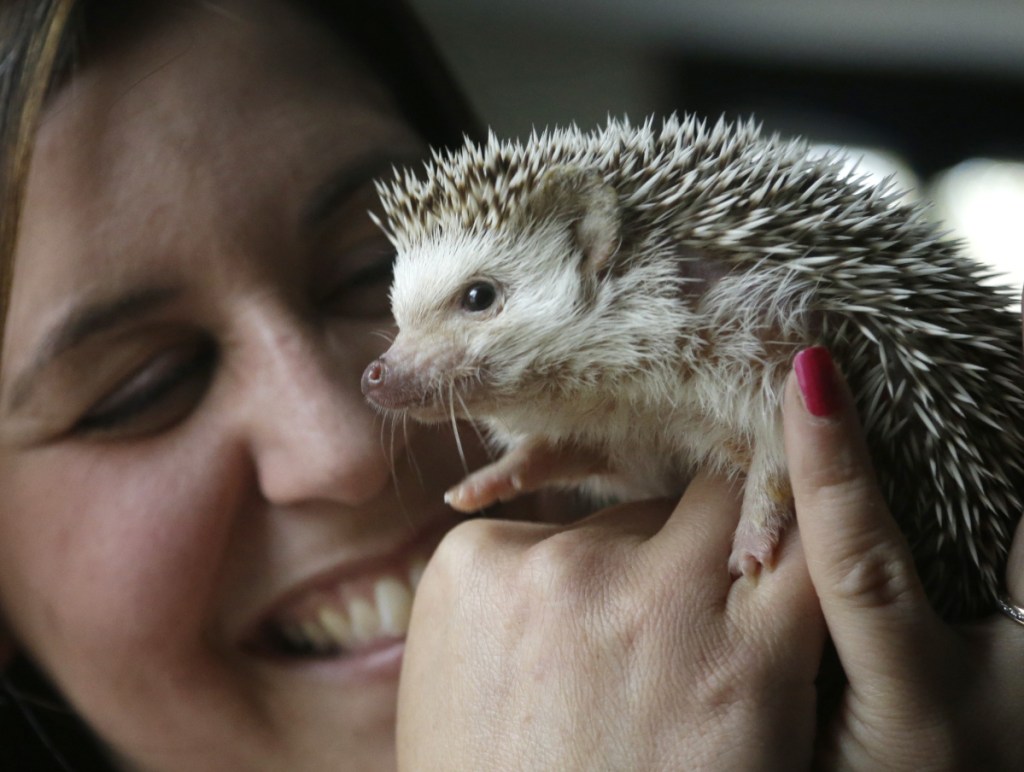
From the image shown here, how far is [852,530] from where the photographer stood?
0.78m

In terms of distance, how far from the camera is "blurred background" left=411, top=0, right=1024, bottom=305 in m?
1.48

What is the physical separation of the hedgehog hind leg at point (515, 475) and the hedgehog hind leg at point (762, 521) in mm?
334

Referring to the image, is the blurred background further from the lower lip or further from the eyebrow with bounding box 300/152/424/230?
the lower lip

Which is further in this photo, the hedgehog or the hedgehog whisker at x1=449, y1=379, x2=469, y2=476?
the hedgehog whisker at x1=449, y1=379, x2=469, y2=476

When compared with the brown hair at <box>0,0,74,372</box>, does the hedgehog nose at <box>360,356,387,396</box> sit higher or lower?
lower

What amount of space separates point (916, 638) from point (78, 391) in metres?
1.02

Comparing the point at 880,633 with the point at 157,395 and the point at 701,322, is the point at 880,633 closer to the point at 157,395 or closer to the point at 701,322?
the point at 701,322

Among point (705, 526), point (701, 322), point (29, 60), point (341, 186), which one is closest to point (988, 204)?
point (701, 322)

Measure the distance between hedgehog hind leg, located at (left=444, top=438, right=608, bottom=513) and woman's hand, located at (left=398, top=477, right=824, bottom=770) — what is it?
4.8 inches

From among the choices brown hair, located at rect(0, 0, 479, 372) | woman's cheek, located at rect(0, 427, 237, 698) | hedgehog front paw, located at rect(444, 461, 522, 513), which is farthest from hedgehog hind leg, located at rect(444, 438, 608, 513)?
brown hair, located at rect(0, 0, 479, 372)

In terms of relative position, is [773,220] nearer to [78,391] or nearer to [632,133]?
[632,133]

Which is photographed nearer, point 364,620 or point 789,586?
point 789,586

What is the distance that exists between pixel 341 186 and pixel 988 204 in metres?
1.30

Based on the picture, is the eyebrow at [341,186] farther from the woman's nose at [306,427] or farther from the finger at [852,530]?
the finger at [852,530]
